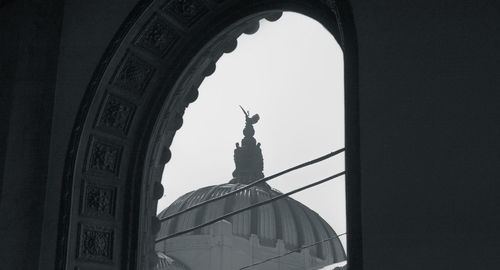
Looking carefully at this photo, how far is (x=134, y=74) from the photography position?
622 cm

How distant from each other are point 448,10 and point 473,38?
0.21 meters

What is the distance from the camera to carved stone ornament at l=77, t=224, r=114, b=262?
19.5ft

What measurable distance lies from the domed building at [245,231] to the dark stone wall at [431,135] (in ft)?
83.5

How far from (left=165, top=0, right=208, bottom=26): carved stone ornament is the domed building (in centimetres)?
2381

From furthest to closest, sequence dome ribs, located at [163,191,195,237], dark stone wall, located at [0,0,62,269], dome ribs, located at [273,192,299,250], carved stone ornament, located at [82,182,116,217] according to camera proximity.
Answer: dome ribs, located at [273,192,299,250] < dome ribs, located at [163,191,195,237] < carved stone ornament, located at [82,182,116,217] < dark stone wall, located at [0,0,62,269]

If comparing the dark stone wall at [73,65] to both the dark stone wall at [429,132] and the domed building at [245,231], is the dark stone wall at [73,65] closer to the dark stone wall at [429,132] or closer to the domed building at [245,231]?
the dark stone wall at [429,132]

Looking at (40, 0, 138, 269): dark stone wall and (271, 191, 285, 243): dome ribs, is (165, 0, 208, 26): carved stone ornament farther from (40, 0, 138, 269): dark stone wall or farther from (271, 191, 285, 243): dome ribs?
(271, 191, 285, 243): dome ribs

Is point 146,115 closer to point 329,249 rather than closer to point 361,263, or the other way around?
point 361,263

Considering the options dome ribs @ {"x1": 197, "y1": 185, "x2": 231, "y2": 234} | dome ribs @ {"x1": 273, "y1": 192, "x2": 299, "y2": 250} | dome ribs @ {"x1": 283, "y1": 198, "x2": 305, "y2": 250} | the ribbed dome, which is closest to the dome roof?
the ribbed dome

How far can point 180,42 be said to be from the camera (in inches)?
249

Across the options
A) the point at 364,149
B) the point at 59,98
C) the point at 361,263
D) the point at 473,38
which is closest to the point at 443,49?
the point at 473,38

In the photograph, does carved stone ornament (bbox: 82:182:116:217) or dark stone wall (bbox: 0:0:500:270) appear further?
carved stone ornament (bbox: 82:182:116:217)

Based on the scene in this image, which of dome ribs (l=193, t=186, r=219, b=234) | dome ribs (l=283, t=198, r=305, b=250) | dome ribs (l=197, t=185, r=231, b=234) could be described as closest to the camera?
dome ribs (l=193, t=186, r=219, b=234)

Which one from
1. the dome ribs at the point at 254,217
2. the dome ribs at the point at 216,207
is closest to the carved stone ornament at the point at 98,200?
the dome ribs at the point at 216,207
